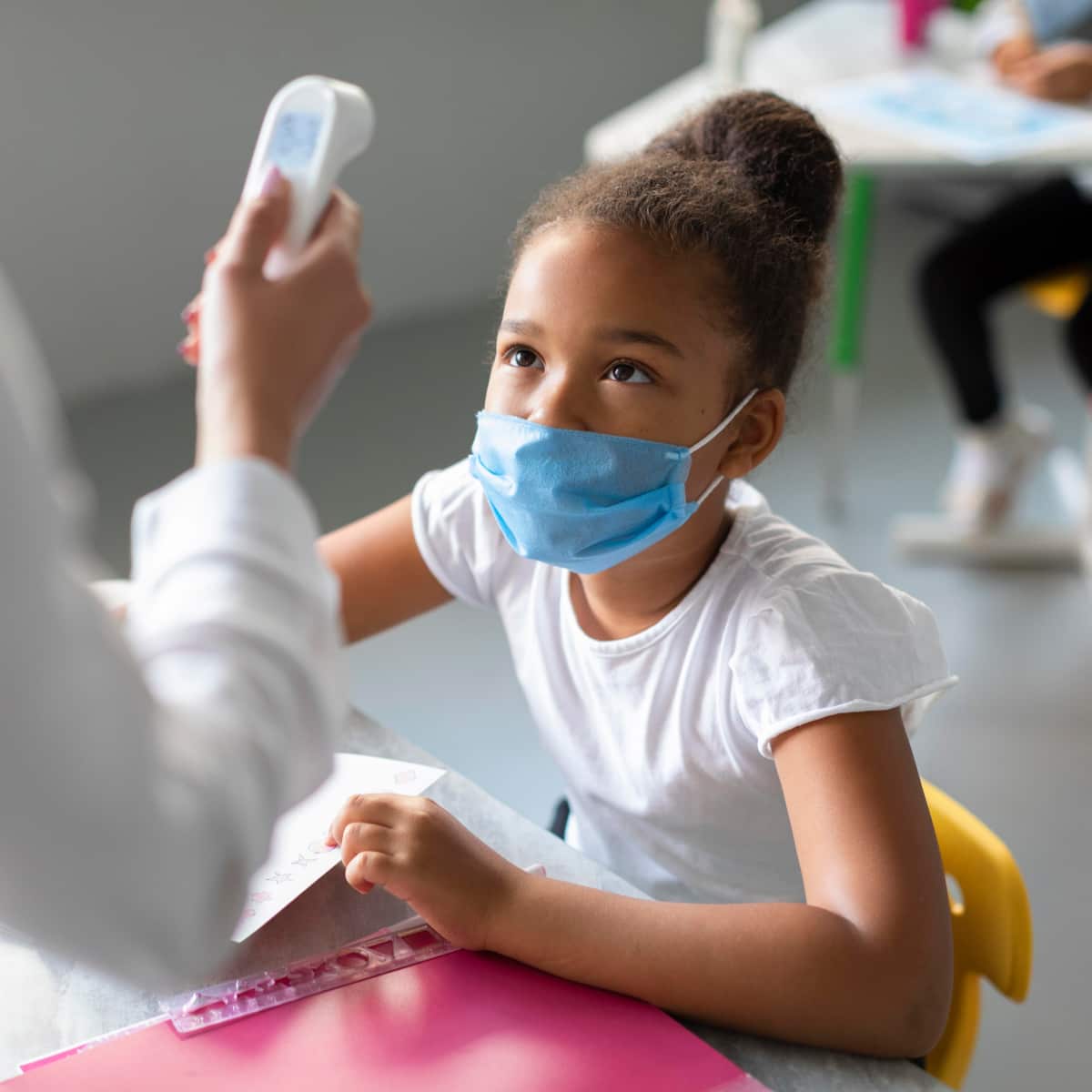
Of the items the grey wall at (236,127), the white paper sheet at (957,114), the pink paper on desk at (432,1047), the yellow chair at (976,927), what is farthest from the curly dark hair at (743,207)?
the grey wall at (236,127)

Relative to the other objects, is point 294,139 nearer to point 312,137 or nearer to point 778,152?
point 312,137

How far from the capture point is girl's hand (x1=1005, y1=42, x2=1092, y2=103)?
257cm

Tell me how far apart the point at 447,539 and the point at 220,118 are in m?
2.33

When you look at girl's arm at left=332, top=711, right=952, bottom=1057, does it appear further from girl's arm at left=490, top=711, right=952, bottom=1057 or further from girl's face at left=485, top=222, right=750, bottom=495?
girl's face at left=485, top=222, right=750, bottom=495

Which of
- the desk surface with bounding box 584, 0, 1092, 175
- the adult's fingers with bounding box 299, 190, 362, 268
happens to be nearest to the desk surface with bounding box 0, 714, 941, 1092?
the adult's fingers with bounding box 299, 190, 362, 268

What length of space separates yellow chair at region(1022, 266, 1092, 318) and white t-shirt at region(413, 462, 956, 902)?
5.73 ft

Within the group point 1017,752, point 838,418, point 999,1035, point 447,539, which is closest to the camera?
point 447,539

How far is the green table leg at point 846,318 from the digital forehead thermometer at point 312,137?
169 cm

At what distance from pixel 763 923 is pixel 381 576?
51 cm

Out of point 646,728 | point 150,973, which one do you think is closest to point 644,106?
point 646,728

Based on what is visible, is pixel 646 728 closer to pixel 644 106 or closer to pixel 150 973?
pixel 150 973

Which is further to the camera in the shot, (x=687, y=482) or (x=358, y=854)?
(x=687, y=482)

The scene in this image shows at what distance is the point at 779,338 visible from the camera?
3.54 feet

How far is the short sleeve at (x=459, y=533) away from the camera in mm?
1174
